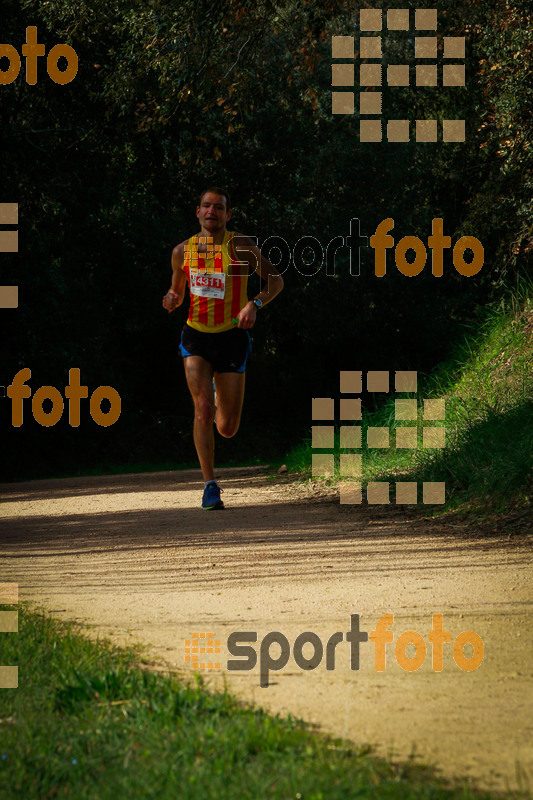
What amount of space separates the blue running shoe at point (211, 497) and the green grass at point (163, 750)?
4722 mm

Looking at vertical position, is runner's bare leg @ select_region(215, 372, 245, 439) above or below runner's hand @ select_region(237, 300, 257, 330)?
below

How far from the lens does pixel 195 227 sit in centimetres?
1975

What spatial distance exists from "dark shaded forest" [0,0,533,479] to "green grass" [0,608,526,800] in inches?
537

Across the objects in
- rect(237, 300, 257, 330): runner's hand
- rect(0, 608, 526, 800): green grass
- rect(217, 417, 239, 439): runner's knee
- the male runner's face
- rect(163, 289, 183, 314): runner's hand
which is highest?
the male runner's face

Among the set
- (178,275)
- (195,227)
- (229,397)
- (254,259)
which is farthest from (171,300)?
(195,227)

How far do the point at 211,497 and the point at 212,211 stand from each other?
2332mm

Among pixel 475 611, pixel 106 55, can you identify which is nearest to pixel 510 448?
pixel 475 611

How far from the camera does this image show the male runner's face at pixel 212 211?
7.49 metres

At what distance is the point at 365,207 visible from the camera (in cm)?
1931

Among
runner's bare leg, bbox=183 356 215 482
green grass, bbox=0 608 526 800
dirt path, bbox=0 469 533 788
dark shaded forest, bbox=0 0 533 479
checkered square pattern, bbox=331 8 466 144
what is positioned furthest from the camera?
checkered square pattern, bbox=331 8 466 144

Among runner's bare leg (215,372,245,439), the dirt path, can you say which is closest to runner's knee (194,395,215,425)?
runner's bare leg (215,372,245,439)

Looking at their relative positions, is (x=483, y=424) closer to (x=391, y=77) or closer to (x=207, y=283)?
(x=207, y=283)

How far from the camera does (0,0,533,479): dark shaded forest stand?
55.5 feet

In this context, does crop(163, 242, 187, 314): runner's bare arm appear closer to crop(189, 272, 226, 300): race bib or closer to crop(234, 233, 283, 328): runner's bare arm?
crop(189, 272, 226, 300): race bib
